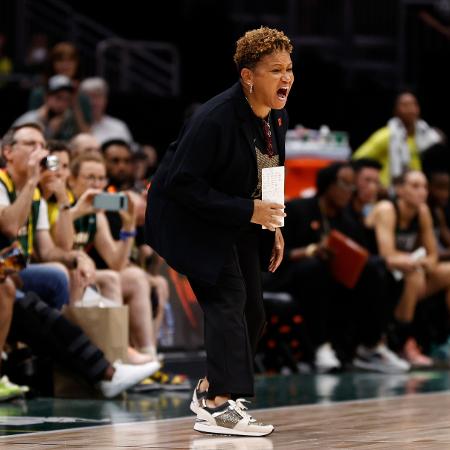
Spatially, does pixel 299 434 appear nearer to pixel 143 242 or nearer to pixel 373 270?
pixel 143 242

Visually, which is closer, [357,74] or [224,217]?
[224,217]

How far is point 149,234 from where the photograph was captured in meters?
5.34

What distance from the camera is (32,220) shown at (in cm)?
700

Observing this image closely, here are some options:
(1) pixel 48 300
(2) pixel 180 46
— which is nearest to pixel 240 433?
(1) pixel 48 300

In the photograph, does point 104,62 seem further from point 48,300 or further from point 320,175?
point 48,300

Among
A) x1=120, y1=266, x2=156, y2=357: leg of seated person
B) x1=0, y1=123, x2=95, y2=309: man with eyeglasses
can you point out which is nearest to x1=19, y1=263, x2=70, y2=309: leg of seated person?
x1=0, y1=123, x2=95, y2=309: man with eyeglasses

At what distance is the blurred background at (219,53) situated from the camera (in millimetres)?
12891

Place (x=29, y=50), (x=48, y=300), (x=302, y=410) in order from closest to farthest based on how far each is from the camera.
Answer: (x=302, y=410)
(x=48, y=300)
(x=29, y=50)

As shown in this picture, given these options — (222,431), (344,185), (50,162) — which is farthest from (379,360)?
(222,431)

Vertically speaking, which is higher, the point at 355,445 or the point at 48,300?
the point at 48,300

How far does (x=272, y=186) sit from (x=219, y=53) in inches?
386

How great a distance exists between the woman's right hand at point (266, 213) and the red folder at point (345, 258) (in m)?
4.34

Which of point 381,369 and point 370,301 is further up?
point 370,301

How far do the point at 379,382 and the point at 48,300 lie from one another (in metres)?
2.55
